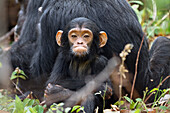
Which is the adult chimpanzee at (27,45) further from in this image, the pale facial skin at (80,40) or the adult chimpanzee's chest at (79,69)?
the pale facial skin at (80,40)

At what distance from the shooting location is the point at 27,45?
6.52 meters

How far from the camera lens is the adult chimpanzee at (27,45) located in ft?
20.9

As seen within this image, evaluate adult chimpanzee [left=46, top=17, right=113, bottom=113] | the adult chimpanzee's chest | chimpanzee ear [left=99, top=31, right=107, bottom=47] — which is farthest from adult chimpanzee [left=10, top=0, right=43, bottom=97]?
chimpanzee ear [left=99, top=31, right=107, bottom=47]

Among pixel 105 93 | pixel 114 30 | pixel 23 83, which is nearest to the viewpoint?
pixel 105 93

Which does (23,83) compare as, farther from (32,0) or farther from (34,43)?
(32,0)

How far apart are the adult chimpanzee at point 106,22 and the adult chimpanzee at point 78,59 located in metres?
0.26

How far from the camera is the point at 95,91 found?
463 centimetres

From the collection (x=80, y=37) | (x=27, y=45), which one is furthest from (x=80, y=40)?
(x=27, y=45)

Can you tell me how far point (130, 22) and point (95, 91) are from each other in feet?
4.33

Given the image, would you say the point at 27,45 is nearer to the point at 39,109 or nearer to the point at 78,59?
the point at 78,59

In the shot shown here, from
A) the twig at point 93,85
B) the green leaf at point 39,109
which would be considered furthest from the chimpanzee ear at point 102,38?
the green leaf at point 39,109

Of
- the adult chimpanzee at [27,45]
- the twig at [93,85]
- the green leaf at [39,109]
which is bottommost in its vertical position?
the green leaf at [39,109]

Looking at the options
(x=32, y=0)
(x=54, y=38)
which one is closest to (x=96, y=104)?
(x=54, y=38)

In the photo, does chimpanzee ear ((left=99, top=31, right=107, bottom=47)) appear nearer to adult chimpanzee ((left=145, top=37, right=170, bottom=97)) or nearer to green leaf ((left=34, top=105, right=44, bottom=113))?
adult chimpanzee ((left=145, top=37, right=170, bottom=97))
